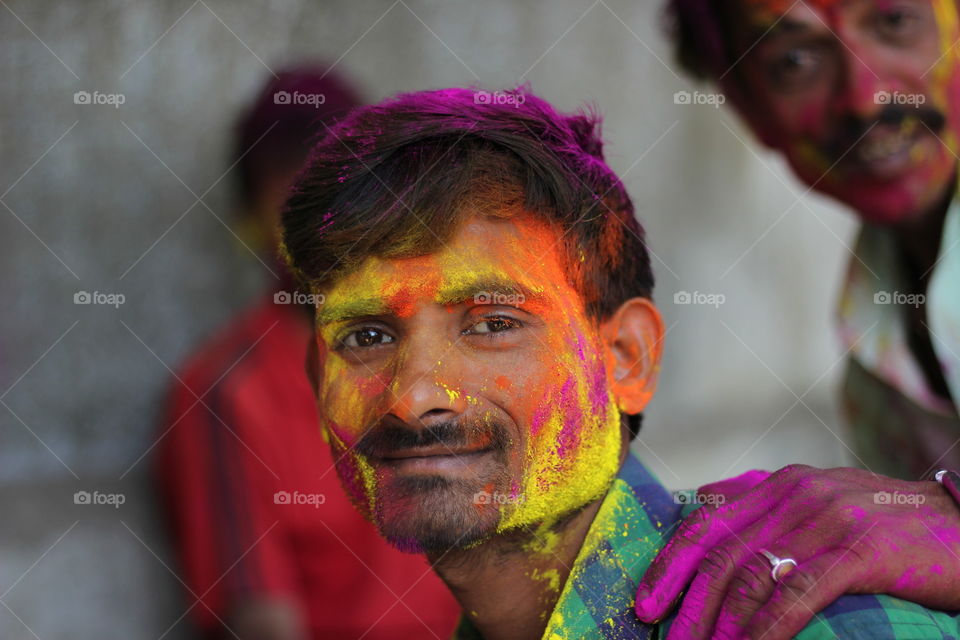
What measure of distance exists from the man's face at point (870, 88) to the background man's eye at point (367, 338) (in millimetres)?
1801

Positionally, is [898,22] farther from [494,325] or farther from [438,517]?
[438,517]

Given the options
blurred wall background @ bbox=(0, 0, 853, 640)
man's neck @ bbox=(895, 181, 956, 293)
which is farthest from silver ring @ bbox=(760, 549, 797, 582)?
blurred wall background @ bbox=(0, 0, 853, 640)

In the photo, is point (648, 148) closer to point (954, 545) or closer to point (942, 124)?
point (942, 124)

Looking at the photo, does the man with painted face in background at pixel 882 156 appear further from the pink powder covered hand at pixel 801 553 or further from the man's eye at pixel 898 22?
the pink powder covered hand at pixel 801 553

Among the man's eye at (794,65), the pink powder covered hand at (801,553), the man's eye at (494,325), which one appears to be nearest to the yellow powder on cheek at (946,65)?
the man's eye at (794,65)

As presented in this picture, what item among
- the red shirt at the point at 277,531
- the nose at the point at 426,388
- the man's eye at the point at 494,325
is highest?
the man's eye at the point at 494,325

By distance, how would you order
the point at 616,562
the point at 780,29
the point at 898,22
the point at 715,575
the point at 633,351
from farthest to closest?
the point at 780,29
the point at 898,22
the point at 633,351
the point at 616,562
the point at 715,575

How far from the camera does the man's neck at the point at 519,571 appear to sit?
6.18 feet

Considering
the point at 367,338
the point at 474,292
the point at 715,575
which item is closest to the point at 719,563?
the point at 715,575

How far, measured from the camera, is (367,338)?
1.92 m

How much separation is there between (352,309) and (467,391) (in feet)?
0.82

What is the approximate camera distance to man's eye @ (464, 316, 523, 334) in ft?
6.09

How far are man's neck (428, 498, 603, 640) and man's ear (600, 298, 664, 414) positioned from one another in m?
0.23

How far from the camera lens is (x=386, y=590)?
356cm
